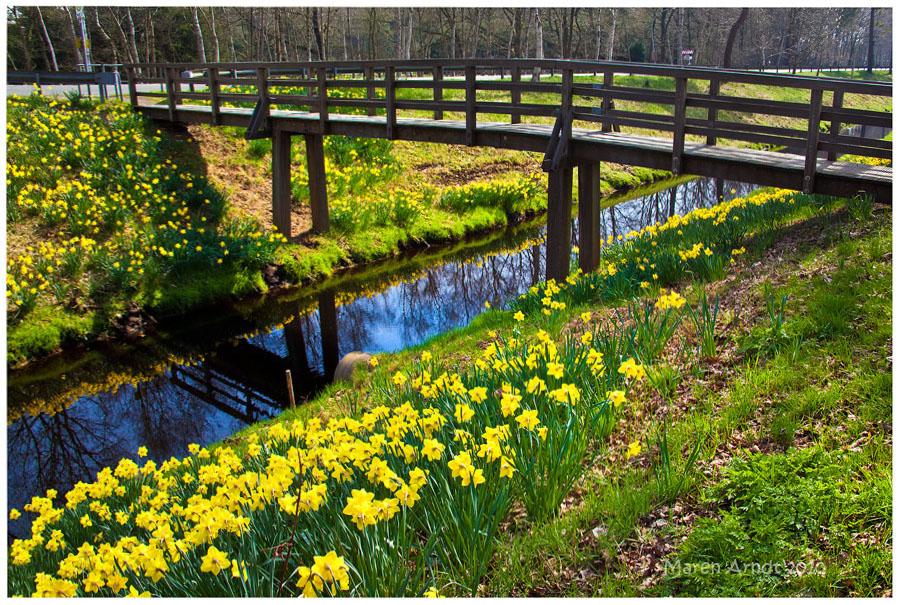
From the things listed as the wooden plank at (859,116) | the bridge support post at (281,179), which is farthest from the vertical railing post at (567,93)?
the bridge support post at (281,179)

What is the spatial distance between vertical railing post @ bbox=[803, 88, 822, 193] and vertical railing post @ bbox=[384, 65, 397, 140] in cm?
651

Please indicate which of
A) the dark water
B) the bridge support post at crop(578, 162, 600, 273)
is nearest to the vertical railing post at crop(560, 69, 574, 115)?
the bridge support post at crop(578, 162, 600, 273)

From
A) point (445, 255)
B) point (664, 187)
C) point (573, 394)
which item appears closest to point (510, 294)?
point (445, 255)

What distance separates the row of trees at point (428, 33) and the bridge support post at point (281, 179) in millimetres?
13353

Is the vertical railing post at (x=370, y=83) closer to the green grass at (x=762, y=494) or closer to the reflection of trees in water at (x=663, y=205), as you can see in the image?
the reflection of trees in water at (x=663, y=205)

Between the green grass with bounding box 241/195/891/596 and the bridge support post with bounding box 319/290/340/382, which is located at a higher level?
the green grass with bounding box 241/195/891/596

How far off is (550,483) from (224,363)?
808 centimetres

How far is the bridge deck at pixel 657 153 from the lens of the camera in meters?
7.42

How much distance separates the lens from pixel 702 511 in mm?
3527

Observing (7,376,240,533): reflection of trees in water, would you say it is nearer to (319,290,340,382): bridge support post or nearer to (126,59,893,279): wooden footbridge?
(319,290,340,382): bridge support post

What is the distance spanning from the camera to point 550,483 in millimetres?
3592

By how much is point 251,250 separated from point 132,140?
5.18 m

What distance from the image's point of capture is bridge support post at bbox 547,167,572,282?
959 centimetres

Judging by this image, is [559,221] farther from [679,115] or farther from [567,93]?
[679,115]
